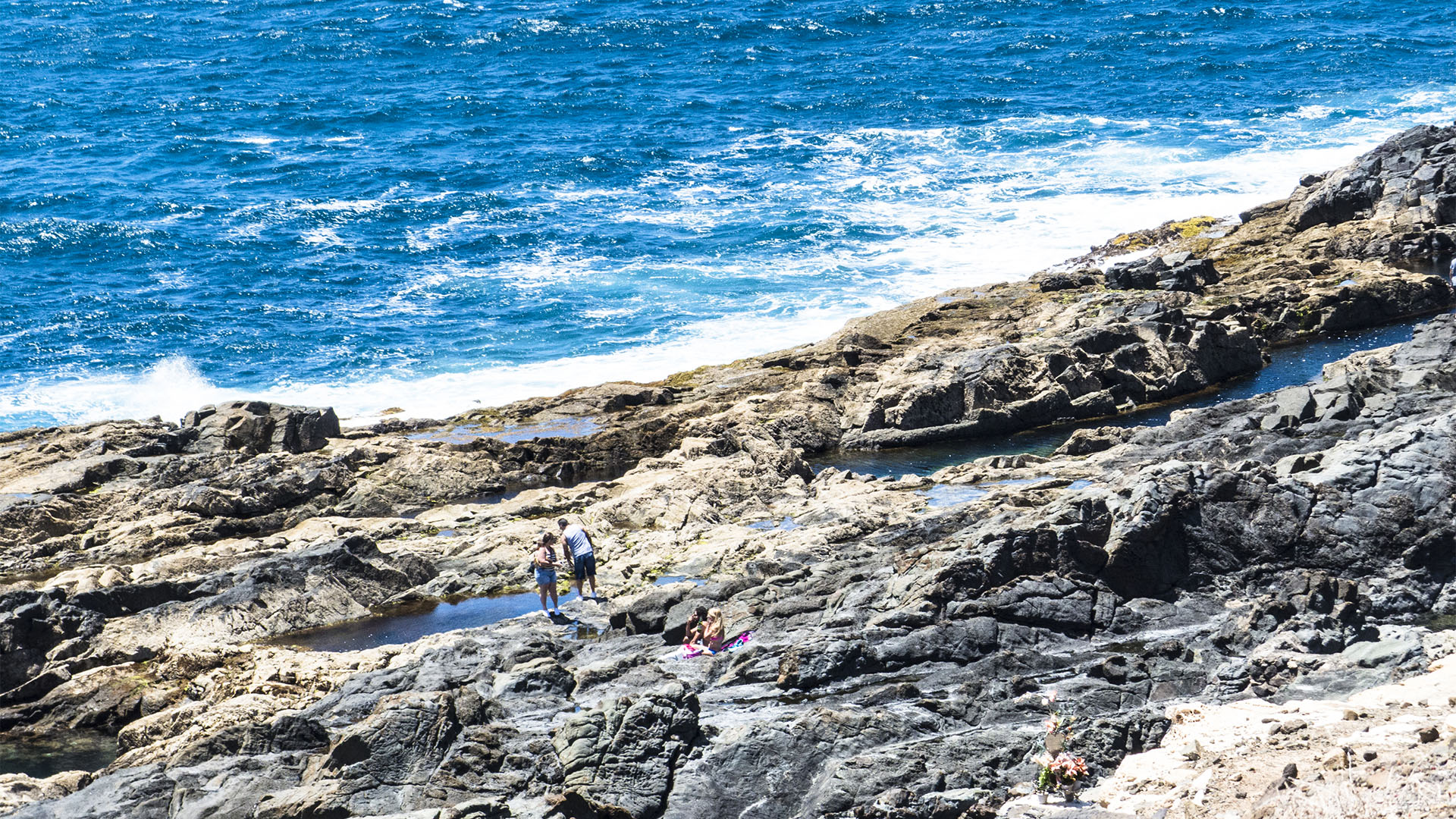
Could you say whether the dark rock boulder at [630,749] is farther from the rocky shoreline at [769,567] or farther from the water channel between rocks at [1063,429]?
the water channel between rocks at [1063,429]

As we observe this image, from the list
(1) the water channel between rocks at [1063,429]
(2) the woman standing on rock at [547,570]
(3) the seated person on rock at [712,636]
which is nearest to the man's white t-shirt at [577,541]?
(2) the woman standing on rock at [547,570]

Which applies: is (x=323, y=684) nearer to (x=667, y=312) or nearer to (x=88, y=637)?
(x=88, y=637)

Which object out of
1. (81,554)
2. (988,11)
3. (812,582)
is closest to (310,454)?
(81,554)

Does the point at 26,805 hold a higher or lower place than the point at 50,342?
lower

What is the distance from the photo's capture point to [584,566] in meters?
20.6

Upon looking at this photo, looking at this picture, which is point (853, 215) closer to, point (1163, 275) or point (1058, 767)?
point (1163, 275)

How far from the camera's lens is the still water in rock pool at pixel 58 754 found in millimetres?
17266

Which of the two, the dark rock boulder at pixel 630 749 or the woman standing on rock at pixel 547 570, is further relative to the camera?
the woman standing on rock at pixel 547 570

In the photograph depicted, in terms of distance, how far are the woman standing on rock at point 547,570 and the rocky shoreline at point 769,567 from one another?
1.02 feet

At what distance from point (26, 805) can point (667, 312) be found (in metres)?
29.6

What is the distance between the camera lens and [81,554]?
81.0 feet

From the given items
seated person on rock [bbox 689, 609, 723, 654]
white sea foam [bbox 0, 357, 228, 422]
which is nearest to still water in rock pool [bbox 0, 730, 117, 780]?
seated person on rock [bbox 689, 609, 723, 654]

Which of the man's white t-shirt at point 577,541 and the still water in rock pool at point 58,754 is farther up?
the man's white t-shirt at point 577,541

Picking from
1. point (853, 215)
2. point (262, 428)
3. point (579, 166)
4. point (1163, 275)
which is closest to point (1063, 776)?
point (262, 428)
